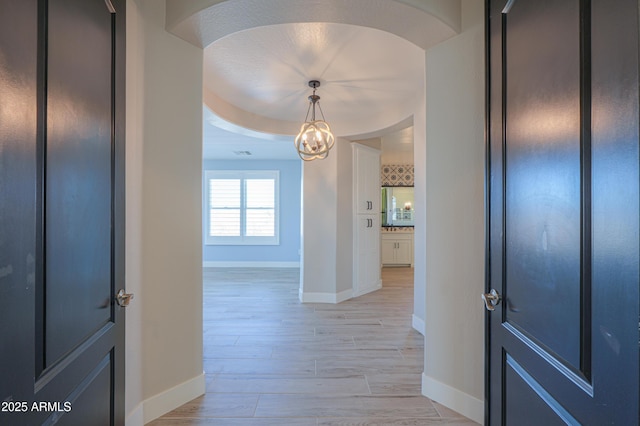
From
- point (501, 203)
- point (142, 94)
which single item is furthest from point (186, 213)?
point (501, 203)

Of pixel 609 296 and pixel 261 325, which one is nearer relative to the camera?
pixel 609 296

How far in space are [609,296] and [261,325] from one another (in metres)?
3.17

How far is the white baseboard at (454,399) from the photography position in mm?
1745

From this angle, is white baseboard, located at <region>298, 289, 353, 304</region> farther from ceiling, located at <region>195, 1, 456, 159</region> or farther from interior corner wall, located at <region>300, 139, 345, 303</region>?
ceiling, located at <region>195, 1, 456, 159</region>

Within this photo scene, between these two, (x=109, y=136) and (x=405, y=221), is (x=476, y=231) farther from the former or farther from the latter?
(x=405, y=221)

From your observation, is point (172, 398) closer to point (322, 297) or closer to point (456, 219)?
point (456, 219)

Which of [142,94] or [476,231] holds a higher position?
[142,94]

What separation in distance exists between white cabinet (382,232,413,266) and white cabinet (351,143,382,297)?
2229mm

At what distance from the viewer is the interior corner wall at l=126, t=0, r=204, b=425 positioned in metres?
1.66

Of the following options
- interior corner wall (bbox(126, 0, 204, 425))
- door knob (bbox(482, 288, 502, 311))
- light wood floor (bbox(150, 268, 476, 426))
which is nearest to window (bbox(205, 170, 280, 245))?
light wood floor (bbox(150, 268, 476, 426))

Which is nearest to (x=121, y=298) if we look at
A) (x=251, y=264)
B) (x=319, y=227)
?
(x=319, y=227)

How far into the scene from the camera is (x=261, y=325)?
3.36 m

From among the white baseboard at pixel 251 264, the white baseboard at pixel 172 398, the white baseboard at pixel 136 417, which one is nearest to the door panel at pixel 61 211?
the white baseboard at pixel 136 417

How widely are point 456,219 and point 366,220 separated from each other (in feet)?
9.52
